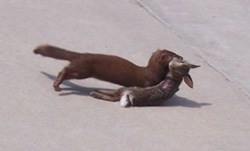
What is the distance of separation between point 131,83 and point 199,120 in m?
0.55

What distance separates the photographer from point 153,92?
5.75m

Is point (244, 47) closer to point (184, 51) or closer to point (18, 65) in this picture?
point (184, 51)

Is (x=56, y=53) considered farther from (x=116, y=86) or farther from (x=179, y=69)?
(x=179, y=69)

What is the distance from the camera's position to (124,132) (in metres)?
5.31

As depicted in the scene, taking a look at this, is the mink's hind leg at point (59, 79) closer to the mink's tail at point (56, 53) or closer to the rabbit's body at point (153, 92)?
the mink's tail at point (56, 53)

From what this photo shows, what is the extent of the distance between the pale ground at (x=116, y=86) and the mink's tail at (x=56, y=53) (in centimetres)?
20

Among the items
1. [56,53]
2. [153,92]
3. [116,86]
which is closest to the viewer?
[153,92]

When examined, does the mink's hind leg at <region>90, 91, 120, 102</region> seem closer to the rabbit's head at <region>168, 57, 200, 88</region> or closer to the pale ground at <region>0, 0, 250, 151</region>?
the pale ground at <region>0, 0, 250, 151</region>

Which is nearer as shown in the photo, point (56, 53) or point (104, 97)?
point (104, 97)

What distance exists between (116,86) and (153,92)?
0.45 metres

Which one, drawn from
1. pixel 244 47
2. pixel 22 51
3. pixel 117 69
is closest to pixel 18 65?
pixel 22 51

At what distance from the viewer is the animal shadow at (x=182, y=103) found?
598cm

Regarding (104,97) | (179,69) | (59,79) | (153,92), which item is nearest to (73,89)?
(59,79)

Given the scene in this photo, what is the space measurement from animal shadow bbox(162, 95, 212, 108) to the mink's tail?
0.76m
